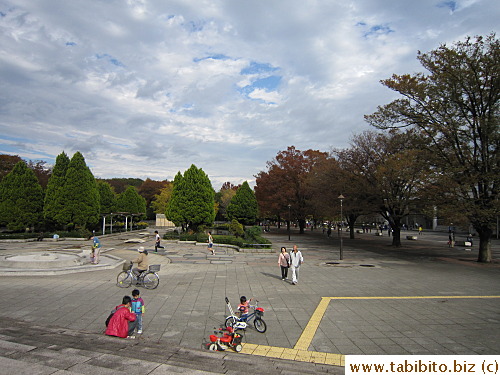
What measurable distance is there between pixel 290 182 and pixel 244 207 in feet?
34.5

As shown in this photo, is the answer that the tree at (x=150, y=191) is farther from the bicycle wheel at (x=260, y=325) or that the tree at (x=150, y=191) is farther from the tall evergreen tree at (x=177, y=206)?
the bicycle wheel at (x=260, y=325)

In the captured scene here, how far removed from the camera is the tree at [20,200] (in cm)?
3294

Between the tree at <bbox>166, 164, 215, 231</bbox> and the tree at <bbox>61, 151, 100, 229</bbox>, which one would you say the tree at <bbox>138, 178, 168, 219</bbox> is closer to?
the tree at <bbox>61, 151, 100, 229</bbox>

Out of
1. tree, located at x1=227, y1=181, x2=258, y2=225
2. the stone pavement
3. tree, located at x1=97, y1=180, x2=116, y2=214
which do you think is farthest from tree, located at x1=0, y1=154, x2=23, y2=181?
the stone pavement

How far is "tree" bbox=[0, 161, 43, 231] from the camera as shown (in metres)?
32.9

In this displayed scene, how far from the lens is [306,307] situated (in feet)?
31.7

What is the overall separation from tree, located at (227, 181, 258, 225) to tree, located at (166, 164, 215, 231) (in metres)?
15.2

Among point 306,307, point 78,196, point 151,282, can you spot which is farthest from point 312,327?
point 78,196

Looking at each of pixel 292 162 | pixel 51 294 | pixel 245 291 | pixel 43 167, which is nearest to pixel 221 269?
pixel 245 291

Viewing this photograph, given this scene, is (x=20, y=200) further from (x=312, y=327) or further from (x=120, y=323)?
(x=312, y=327)

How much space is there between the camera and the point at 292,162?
4647 centimetres

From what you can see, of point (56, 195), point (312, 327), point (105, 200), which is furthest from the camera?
point (105, 200)

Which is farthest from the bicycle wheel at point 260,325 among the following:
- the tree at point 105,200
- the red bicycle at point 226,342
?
the tree at point 105,200

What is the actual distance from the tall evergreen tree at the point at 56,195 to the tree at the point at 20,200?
45.9 inches
